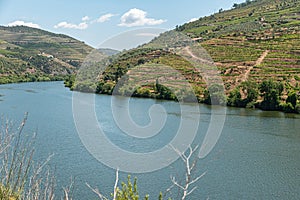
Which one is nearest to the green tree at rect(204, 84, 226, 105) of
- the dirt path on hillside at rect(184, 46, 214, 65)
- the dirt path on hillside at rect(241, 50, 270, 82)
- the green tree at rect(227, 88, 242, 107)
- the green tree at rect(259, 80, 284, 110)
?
the green tree at rect(227, 88, 242, 107)

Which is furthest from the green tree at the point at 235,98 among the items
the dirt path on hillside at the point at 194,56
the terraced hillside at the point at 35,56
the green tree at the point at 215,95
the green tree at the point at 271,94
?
the terraced hillside at the point at 35,56

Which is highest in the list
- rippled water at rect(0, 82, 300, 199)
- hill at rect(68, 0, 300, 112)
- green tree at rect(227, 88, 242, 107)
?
hill at rect(68, 0, 300, 112)

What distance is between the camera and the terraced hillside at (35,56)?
5839 centimetres

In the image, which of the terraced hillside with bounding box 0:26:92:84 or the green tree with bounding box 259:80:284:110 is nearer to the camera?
the green tree with bounding box 259:80:284:110

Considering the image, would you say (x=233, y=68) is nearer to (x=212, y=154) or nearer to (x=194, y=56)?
(x=194, y=56)

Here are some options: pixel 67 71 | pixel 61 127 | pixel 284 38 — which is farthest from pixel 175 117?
pixel 67 71

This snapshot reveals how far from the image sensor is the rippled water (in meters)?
10.9

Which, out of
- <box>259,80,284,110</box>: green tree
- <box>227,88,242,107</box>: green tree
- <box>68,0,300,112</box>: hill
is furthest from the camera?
<box>227,88,242,107</box>: green tree

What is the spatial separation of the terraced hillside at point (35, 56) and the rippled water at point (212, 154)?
3409 cm

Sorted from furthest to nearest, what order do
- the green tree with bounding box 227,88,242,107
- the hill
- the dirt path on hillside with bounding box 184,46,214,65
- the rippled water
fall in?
the dirt path on hillside with bounding box 184,46,214,65 < the green tree with bounding box 227,88,242,107 < the hill < the rippled water

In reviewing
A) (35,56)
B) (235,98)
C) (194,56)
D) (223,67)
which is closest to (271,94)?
(235,98)

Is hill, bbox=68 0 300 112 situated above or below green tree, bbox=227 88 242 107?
above

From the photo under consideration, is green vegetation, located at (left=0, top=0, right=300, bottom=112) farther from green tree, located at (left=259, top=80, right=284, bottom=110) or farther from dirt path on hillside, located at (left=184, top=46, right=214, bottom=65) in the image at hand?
dirt path on hillside, located at (left=184, top=46, right=214, bottom=65)

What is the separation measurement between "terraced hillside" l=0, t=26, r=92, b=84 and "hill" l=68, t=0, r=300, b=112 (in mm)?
21834
